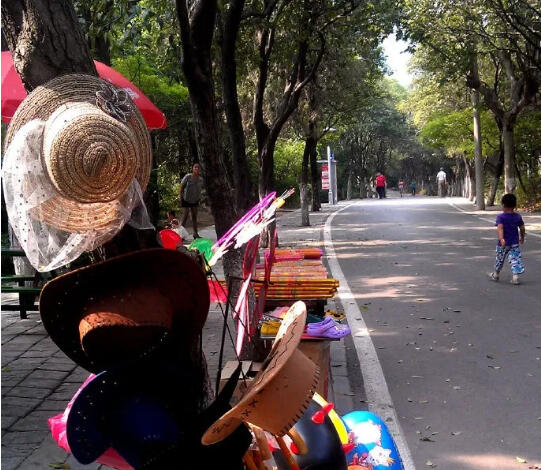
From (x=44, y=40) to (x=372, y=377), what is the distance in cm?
443

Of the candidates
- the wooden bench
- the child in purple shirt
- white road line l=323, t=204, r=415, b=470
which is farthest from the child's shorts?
the wooden bench

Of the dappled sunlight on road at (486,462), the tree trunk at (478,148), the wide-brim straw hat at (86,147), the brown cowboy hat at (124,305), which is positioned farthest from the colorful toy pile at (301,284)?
the tree trunk at (478,148)

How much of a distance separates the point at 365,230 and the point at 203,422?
60.8 feet

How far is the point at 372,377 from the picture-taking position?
18.9 feet

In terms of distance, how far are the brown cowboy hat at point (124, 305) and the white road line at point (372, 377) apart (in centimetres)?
260

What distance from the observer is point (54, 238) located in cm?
191

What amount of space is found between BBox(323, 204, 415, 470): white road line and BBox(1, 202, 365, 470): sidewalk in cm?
9

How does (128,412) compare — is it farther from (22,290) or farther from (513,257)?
(513,257)

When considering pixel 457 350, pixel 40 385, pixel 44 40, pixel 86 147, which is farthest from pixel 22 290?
pixel 86 147

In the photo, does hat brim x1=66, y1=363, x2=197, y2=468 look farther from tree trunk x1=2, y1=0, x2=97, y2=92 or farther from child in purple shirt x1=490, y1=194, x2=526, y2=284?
child in purple shirt x1=490, y1=194, x2=526, y2=284

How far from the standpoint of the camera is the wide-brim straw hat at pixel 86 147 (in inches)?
69.5

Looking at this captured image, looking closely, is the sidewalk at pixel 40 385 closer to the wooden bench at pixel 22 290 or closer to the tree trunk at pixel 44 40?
the wooden bench at pixel 22 290

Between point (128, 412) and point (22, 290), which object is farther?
point (22, 290)

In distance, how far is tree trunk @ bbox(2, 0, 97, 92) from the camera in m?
2.14
